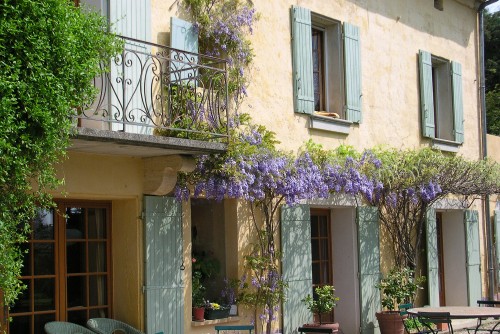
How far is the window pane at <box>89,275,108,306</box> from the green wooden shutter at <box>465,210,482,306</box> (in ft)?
24.9

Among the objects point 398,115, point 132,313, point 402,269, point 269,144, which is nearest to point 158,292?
point 132,313

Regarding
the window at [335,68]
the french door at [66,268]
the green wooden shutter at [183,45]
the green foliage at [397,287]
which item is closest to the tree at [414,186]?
the green foliage at [397,287]

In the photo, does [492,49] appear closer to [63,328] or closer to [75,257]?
[75,257]

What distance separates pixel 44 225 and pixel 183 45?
2543mm

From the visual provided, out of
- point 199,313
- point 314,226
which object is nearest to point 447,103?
point 314,226

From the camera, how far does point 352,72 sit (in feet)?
39.4

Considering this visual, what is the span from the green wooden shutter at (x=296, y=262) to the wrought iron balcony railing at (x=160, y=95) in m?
1.87

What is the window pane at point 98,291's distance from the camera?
8.97m

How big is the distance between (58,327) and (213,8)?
166 inches

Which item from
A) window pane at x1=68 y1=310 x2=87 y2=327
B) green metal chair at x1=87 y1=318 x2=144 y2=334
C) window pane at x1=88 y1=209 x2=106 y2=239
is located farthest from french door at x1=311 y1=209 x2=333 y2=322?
window pane at x1=68 y1=310 x2=87 y2=327

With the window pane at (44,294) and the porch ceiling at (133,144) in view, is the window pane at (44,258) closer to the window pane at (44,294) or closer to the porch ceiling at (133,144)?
the window pane at (44,294)

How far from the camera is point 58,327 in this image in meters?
7.98

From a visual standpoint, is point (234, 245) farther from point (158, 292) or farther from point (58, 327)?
point (58, 327)

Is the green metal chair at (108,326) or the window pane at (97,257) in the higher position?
the window pane at (97,257)
